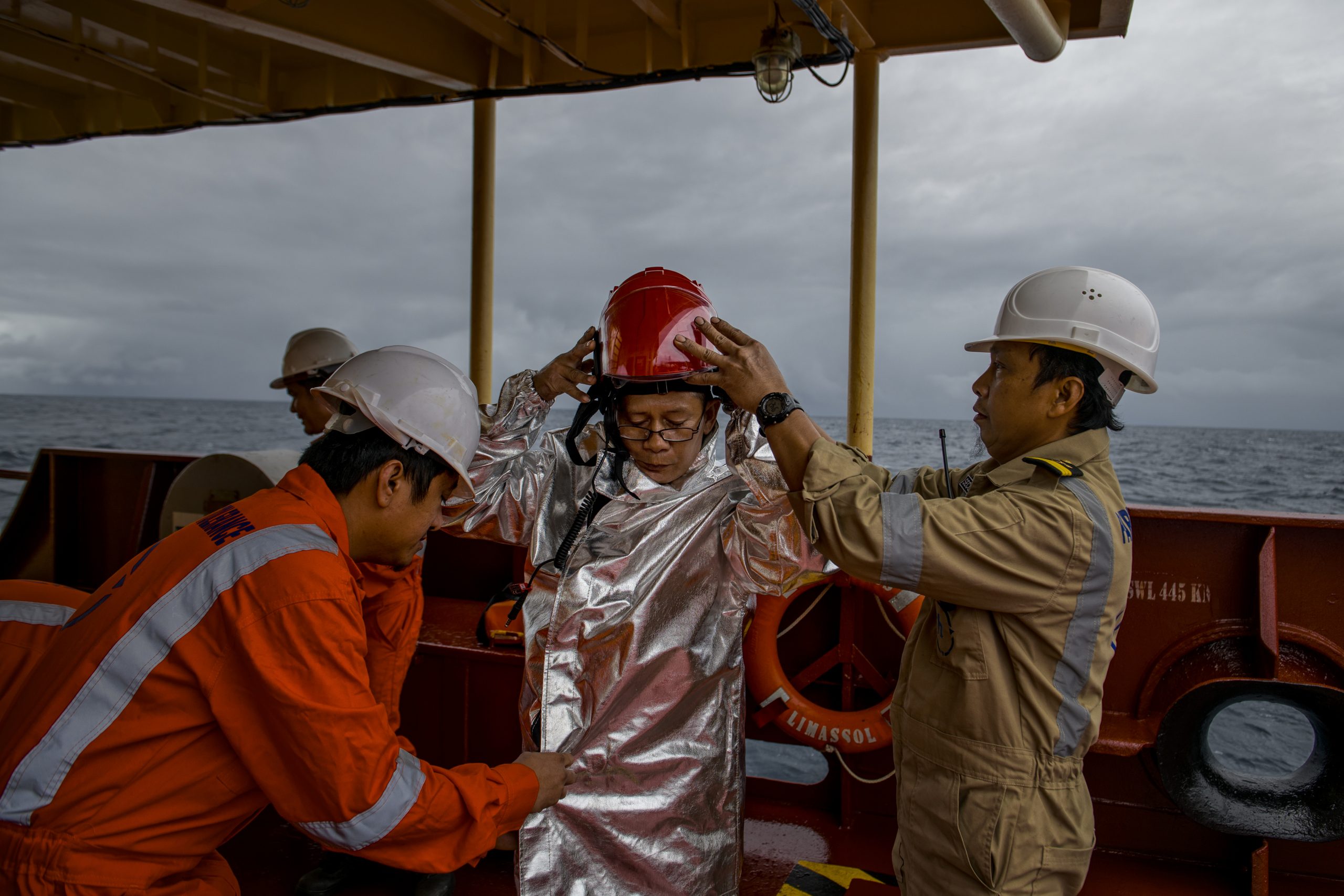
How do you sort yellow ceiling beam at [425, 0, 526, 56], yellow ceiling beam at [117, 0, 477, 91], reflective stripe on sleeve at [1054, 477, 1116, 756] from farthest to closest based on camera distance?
yellow ceiling beam at [425, 0, 526, 56] < yellow ceiling beam at [117, 0, 477, 91] < reflective stripe on sleeve at [1054, 477, 1116, 756]

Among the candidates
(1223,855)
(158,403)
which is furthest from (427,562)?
(158,403)

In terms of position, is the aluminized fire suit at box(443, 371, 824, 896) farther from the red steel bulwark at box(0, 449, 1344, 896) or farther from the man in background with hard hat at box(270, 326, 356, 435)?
the man in background with hard hat at box(270, 326, 356, 435)

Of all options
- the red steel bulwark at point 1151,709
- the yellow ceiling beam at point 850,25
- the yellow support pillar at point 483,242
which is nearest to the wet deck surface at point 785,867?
the red steel bulwark at point 1151,709

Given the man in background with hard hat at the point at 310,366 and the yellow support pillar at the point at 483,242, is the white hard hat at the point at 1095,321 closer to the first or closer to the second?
the man in background with hard hat at the point at 310,366

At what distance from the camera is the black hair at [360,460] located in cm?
180

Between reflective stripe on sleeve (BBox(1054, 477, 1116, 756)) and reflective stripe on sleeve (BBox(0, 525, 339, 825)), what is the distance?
1.50 metres

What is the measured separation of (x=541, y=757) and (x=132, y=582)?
0.94m

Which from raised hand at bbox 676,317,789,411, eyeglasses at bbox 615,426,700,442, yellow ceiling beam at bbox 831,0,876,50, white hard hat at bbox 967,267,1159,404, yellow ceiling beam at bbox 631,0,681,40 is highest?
yellow ceiling beam at bbox 631,0,681,40

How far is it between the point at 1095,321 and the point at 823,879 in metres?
2.15

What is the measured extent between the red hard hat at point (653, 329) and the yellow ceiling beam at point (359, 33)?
4.25m

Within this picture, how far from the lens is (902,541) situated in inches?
59.5

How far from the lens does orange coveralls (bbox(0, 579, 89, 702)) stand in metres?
1.94

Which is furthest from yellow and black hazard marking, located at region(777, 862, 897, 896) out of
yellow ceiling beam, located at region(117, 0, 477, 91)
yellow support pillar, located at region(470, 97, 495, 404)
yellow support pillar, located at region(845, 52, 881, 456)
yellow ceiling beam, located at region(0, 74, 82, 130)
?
yellow ceiling beam, located at region(0, 74, 82, 130)

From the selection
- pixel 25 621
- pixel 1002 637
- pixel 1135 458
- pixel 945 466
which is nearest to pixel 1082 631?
pixel 1002 637
